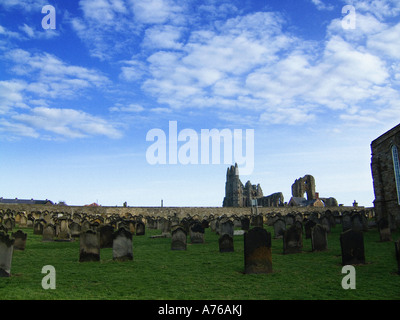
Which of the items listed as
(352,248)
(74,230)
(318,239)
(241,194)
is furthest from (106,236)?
(241,194)

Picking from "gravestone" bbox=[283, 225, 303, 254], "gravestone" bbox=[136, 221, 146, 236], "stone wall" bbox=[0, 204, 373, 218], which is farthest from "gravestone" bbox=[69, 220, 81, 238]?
"stone wall" bbox=[0, 204, 373, 218]

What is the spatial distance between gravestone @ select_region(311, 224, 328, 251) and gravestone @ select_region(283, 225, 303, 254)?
47cm

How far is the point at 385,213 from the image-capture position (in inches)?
817

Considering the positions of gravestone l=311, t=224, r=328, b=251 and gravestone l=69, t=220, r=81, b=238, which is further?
gravestone l=69, t=220, r=81, b=238

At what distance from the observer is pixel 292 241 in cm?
1094

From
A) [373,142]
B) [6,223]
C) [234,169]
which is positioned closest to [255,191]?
[234,169]

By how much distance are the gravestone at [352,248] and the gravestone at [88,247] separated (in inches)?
289

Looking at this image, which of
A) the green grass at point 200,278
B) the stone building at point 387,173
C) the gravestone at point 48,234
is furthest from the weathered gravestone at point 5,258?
the stone building at point 387,173

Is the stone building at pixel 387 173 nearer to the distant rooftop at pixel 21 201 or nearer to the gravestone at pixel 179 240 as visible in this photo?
the gravestone at pixel 179 240

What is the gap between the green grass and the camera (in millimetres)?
5844

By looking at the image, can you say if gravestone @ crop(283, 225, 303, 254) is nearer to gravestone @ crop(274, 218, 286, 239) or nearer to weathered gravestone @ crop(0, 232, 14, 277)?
gravestone @ crop(274, 218, 286, 239)

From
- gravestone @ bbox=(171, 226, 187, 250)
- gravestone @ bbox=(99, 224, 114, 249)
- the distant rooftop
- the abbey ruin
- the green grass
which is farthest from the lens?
the distant rooftop

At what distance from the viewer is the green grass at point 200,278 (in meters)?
5.84
